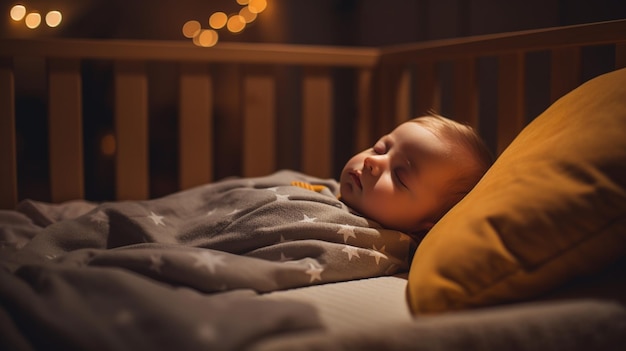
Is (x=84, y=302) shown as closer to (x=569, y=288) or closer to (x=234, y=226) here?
(x=234, y=226)

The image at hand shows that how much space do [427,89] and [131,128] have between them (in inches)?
28.7

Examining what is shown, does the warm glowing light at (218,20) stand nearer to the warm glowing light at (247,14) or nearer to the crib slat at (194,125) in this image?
the warm glowing light at (247,14)

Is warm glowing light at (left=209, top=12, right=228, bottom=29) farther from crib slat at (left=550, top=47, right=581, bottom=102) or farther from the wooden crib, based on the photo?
crib slat at (left=550, top=47, right=581, bottom=102)

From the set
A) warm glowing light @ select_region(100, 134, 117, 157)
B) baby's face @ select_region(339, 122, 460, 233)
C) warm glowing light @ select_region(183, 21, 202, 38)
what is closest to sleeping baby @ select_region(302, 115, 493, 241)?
baby's face @ select_region(339, 122, 460, 233)

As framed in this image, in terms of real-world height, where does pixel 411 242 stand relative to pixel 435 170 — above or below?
below

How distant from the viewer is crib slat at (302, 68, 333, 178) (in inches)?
63.9

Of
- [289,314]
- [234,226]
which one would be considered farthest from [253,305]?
[234,226]

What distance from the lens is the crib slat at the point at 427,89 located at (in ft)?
4.84

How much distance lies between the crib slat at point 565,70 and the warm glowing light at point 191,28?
4.78 feet

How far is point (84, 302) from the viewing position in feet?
2.06

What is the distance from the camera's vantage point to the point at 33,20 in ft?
6.36

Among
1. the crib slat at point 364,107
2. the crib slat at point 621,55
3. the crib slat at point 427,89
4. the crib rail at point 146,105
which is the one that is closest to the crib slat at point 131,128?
the crib rail at point 146,105

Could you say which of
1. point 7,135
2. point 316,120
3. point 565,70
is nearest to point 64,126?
point 7,135

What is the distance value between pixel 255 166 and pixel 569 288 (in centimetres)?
101
